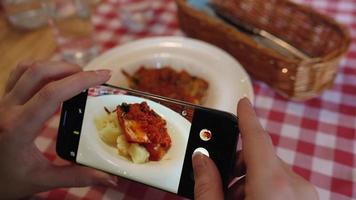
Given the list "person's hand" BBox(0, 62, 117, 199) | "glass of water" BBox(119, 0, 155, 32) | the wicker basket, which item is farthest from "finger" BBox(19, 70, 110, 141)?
"glass of water" BBox(119, 0, 155, 32)

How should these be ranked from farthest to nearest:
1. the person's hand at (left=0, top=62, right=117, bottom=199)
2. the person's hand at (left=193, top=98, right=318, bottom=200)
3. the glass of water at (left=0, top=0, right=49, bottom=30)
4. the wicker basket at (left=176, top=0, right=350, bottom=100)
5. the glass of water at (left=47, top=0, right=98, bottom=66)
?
the glass of water at (left=0, top=0, right=49, bottom=30), the glass of water at (left=47, top=0, right=98, bottom=66), the wicker basket at (left=176, top=0, right=350, bottom=100), the person's hand at (left=0, top=62, right=117, bottom=199), the person's hand at (left=193, top=98, right=318, bottom=200)

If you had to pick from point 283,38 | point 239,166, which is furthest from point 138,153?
point 283,38

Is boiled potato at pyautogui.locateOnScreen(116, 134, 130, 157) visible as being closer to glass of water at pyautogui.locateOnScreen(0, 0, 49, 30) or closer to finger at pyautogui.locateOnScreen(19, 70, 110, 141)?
finger at pyautogui.locateOnScreen(19, 70, 110, 141)

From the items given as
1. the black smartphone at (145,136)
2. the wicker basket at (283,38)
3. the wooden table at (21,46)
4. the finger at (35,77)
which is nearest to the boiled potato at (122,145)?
the black smartphone at (145,136)

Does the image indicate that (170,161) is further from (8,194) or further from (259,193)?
(8,194)

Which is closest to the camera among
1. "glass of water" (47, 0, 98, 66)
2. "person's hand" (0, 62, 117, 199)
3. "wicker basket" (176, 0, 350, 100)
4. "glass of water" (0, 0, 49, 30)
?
"person's hand" (0, 62, 117, 199)

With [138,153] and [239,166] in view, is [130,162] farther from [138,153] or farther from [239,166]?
[239,166]

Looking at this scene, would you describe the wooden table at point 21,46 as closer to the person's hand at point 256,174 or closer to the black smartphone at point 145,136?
the black smartphone at point 145,136
